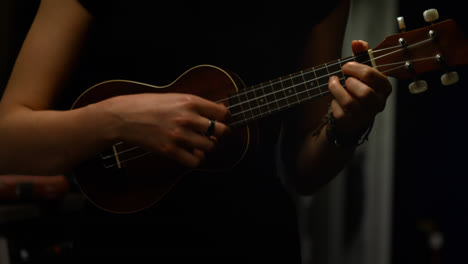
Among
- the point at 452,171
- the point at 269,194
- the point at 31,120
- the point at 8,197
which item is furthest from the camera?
the point at 452,171

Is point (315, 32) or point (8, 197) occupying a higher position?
point (315, 32)

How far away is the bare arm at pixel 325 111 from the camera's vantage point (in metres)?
0.61

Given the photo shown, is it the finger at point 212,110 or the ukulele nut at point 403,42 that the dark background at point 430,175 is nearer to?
the ukulele nut at point 403,42

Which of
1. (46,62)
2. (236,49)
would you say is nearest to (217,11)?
(236,49)

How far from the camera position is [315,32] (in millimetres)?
770

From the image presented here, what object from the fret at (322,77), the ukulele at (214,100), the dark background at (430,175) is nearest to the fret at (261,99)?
the ukulele at (214,100)

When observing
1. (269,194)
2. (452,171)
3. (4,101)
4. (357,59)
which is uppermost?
(4,101)

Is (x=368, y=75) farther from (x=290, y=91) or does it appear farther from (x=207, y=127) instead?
(x=207, y=127)

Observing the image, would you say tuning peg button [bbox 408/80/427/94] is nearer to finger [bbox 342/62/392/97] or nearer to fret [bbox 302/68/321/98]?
finger [bbox 342/62/392/97]

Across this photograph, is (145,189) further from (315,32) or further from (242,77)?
(315,32)

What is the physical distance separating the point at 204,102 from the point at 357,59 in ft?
0.92

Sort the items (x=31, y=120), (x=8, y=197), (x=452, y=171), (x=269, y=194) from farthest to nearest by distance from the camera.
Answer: (x=452, y=171) < (x=8, y=197) < (x=269, y=194) < (x=31, y=120)

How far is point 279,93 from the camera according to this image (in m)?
0.67

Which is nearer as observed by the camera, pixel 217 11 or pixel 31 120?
pixel 31 120
